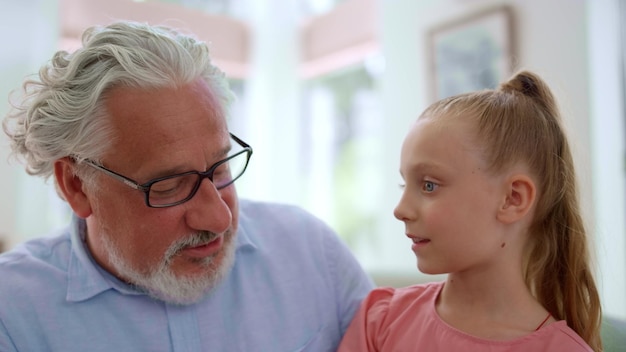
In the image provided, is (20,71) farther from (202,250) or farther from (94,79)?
(202,250)

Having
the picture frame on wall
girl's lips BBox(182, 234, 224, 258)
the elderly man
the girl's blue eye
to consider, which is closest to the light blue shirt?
the elderly man

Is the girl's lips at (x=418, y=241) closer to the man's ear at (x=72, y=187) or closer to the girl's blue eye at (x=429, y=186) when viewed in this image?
the girl's blue eye at (x=429, y=186)

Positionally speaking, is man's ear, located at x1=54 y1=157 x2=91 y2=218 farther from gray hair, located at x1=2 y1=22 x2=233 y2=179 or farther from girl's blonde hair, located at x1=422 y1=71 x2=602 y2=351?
girl's blonde hair, located at x1=422 y1=71 x2=602 y2=351

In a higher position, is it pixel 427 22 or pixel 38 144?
pixel 427 22

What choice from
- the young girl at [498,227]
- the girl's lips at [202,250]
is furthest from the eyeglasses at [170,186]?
the young girl at [498,227]

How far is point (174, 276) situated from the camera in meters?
1.32

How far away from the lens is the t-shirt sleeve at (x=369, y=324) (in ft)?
4.38

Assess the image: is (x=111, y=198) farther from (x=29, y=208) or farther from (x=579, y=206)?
(x=29, y=208)

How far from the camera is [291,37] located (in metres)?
5.49

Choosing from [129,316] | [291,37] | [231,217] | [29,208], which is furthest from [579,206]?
[291,37]

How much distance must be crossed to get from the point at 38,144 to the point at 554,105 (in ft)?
4.04

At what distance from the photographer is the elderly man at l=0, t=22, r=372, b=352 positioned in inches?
50.8

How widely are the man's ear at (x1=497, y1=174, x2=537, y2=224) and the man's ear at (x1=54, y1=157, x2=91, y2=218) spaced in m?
0.98

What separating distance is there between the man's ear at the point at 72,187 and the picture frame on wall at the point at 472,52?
2.41 meters
